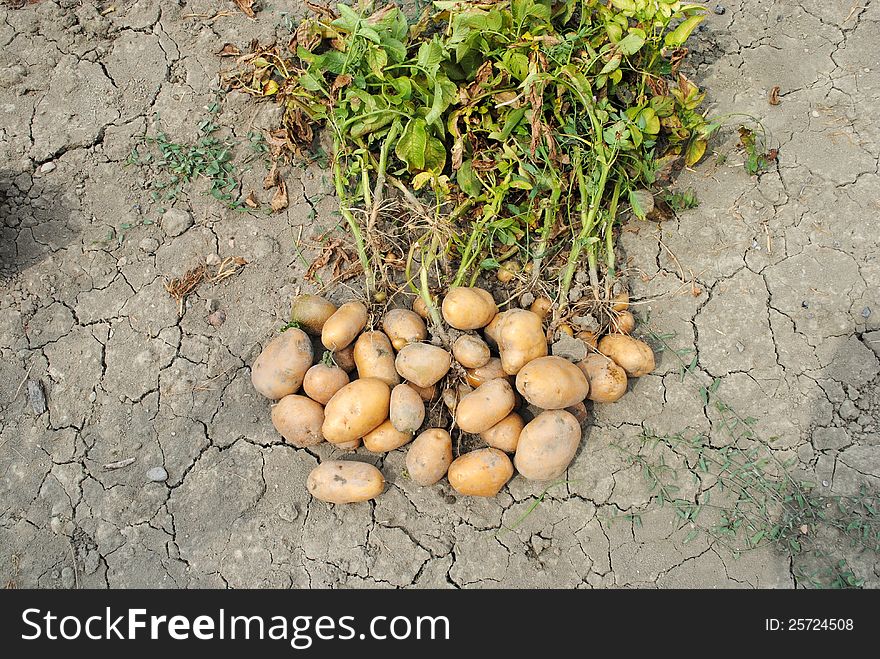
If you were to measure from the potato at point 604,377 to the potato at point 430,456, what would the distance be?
22.9 inches

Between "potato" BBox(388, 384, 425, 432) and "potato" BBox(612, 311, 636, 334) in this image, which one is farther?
"potato" BBox(612, 311, 636, 334)

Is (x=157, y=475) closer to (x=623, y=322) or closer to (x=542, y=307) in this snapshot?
(x=542, y=307)

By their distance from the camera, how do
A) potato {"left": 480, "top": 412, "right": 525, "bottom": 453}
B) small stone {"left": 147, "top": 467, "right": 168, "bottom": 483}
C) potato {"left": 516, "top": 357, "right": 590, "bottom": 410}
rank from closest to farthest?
potato {"left": 516, "top": 357, "right": 590, "bottom": 410}, potato {"left": 480, "top": 412, "right": 525, "bottom": 453}, small stone {"left": 147, "top": 467, "right": 168, "bottom": 483}

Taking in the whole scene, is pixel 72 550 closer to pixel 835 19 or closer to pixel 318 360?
pixel 318 360

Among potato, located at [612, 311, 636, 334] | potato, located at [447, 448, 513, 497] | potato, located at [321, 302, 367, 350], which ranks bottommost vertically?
potato, located at [447, 448, 513, 497]

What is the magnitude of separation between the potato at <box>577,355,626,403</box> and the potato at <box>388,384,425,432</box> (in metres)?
0.64

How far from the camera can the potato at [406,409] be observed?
2.46 meters

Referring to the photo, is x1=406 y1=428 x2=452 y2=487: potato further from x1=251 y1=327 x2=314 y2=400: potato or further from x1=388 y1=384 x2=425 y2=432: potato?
x1=251 y1=327 x2=314 y2=400: potato

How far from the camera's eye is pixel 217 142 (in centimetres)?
315

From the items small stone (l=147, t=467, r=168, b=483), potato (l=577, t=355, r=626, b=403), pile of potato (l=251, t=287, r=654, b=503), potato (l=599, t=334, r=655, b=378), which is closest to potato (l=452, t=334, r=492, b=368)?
pile of potato (l=251, t=287, r=654, b=503)

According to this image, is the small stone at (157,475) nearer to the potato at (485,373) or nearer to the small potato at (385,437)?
the small potato at (385,437)

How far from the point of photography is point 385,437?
8.29 feet

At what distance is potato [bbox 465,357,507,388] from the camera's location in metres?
2.56
